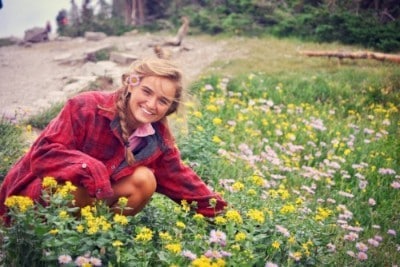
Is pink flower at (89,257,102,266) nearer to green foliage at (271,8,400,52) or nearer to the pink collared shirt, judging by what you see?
the pink collared shirt

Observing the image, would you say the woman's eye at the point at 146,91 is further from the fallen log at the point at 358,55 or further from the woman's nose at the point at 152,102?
the fallen log at the point at 358,55

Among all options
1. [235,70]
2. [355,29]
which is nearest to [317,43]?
[355,29]

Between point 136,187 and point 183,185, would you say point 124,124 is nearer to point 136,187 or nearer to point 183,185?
point 136,187

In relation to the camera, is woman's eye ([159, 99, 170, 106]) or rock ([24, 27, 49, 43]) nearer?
woman's eye ([159, 99, 170, 106])

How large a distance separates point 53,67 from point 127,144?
27.8 feet

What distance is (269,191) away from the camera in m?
3.32

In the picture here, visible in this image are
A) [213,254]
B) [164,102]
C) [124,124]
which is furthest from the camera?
[164,102]

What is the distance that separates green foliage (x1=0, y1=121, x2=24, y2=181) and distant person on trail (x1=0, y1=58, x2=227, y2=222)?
0.96m

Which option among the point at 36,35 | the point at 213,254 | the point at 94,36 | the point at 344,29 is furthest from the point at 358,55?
the point at 36,35

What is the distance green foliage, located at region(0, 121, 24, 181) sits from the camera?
393cm

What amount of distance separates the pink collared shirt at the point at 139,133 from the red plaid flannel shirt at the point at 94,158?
35 millimetres

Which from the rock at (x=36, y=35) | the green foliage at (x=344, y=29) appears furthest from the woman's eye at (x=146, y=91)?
the rock at (x=36, y=35)

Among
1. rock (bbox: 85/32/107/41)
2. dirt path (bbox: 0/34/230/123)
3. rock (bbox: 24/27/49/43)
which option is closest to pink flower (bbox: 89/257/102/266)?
dirt path (bbox: 0/34/230/123)

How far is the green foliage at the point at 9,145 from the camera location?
155 inches
